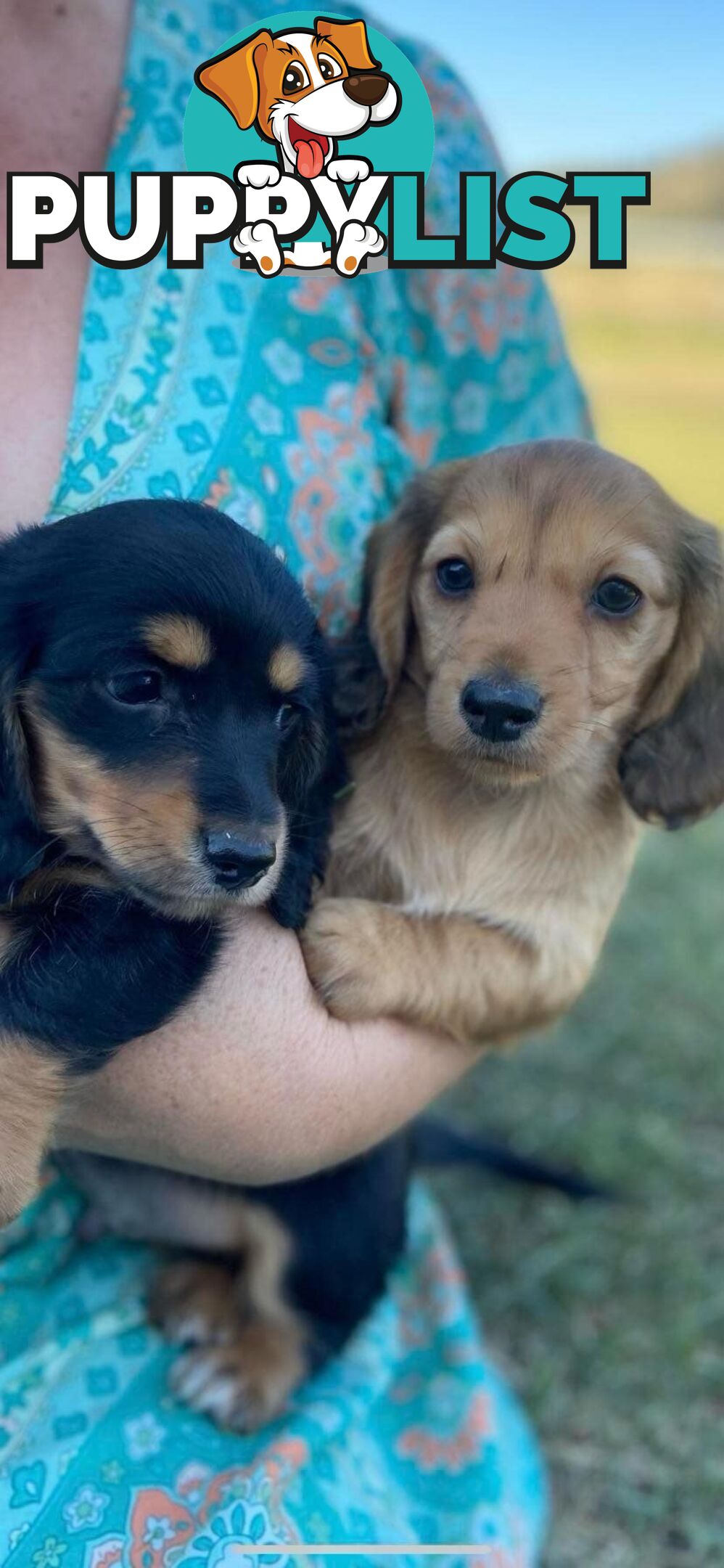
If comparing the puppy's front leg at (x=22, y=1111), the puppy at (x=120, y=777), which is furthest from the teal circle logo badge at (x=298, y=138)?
the puppy's front leg at (x=22, y=1111)

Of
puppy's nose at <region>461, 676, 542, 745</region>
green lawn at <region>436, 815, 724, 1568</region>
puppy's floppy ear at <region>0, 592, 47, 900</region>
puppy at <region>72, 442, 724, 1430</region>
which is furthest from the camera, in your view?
green lawn at <region>436, 815, 724, 1568</region>

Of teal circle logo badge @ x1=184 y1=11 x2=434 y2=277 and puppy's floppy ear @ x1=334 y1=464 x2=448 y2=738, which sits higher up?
teal circle logo badge @ x1=184 y1=11 x2=434 y2=277

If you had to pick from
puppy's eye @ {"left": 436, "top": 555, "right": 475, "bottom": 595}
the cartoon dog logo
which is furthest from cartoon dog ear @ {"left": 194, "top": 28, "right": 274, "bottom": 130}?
puppy's eye @ {"left": 436, "top": 555, "right": 475, "bottom": 595}

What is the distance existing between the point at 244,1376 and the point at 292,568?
1.21 m

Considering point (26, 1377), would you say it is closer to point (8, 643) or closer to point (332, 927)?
point (332, 927)

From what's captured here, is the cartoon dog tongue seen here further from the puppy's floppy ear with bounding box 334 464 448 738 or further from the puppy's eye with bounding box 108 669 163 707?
the puppy's eye with bounding box 108 669 163 707

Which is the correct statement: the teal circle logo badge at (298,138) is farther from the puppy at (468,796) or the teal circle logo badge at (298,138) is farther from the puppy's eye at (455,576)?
the puppy's eye at (455,576)

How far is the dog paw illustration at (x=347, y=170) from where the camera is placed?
222cm

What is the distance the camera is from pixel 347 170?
87.7 inches

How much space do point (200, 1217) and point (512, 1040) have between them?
1.81 feet

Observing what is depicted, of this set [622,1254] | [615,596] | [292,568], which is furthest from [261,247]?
[622,1254]

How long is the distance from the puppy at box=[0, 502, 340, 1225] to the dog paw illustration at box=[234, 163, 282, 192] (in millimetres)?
728

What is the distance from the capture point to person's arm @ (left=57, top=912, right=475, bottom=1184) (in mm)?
1798

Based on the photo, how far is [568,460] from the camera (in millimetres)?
2033
